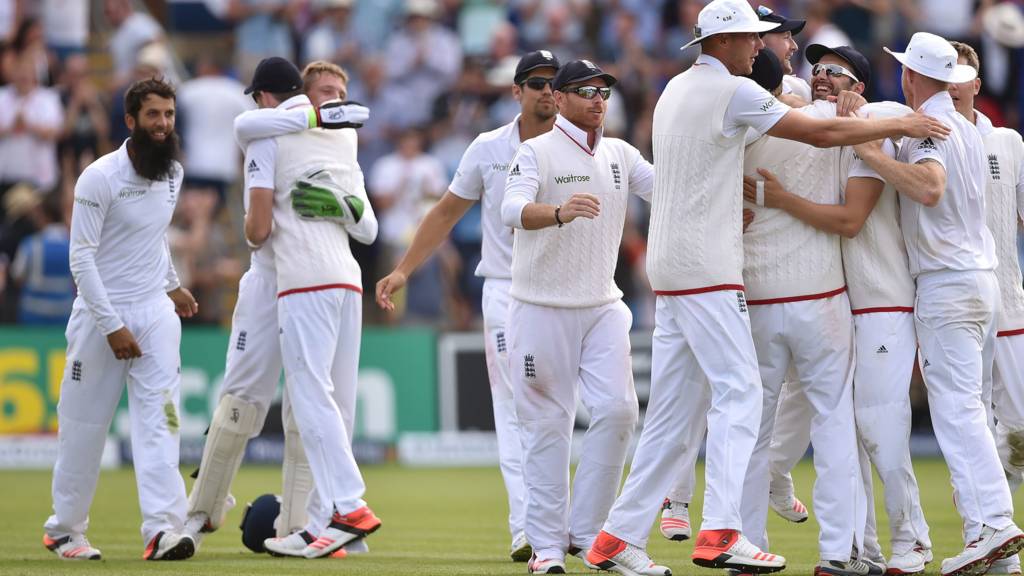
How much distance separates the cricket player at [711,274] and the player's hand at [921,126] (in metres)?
0.01

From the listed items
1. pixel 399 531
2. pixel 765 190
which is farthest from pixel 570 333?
A: pixel 399 531

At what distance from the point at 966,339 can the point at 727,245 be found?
1581 mm

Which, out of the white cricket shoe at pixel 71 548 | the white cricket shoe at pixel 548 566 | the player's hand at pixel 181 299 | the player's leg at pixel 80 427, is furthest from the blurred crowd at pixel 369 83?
the white cricket shoe at pixel 548 566

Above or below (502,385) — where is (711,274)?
above

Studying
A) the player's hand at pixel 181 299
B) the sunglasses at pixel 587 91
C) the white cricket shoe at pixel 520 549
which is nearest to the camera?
the sunglasses at pixel 587 91

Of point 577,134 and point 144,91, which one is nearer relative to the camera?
point 577,134

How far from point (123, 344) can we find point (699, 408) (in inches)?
151

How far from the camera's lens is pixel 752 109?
8.20 meters

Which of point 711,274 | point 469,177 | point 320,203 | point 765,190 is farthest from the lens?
point 469,177

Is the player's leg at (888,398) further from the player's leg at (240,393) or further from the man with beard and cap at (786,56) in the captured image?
the player's leg at (240,393)

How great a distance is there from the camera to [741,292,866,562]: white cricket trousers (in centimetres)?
849

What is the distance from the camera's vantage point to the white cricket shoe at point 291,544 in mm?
10422

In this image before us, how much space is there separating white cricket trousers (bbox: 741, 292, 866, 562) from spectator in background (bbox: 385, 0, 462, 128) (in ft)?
45.5

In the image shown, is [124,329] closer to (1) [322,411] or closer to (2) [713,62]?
(1) [322,411]
